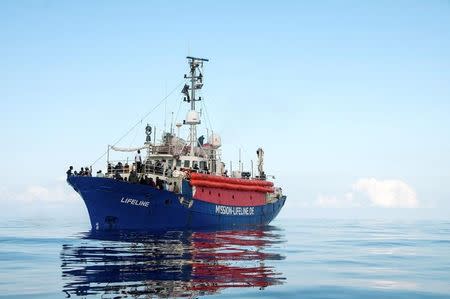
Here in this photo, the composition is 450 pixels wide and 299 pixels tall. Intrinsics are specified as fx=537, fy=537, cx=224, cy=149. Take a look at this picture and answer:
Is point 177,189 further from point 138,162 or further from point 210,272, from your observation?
point 210,272

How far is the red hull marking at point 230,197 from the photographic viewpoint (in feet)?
148

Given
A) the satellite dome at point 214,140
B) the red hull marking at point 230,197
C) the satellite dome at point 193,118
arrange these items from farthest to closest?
the satellite dome at point 214,140 → the satellite dome at point 193,118 → the red hull marking at point 230,197

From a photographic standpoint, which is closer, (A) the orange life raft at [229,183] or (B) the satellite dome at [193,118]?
(A) the orange life raft at [229,183]

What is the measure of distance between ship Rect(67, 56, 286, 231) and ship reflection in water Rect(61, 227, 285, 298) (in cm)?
853

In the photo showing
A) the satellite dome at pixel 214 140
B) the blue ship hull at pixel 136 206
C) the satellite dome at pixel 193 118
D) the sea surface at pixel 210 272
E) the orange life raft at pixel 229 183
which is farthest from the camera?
the satellite dome at pixel 214 140

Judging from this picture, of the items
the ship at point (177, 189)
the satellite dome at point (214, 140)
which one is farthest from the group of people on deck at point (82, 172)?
the satellite dome at point (214, 140)

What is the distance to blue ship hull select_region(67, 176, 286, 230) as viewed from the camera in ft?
125

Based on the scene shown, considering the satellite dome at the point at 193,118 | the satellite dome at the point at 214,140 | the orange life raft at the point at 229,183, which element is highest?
the satellite dome at the point at 193,118

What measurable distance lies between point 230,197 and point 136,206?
12.6 metres

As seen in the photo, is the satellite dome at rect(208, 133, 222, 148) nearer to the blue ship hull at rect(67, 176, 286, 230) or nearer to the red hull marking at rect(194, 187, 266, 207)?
the red hull marking at rect(194, 187, 266, 207)

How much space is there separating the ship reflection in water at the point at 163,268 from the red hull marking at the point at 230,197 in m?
14.6

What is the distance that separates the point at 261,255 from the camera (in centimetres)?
2525

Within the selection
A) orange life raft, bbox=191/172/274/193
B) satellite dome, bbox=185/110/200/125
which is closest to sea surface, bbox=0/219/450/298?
orange life raft, bbox=191/172/274/193

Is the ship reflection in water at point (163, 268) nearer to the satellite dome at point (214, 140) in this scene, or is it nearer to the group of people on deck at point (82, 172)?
the group of people on deck at point (82, 172)
